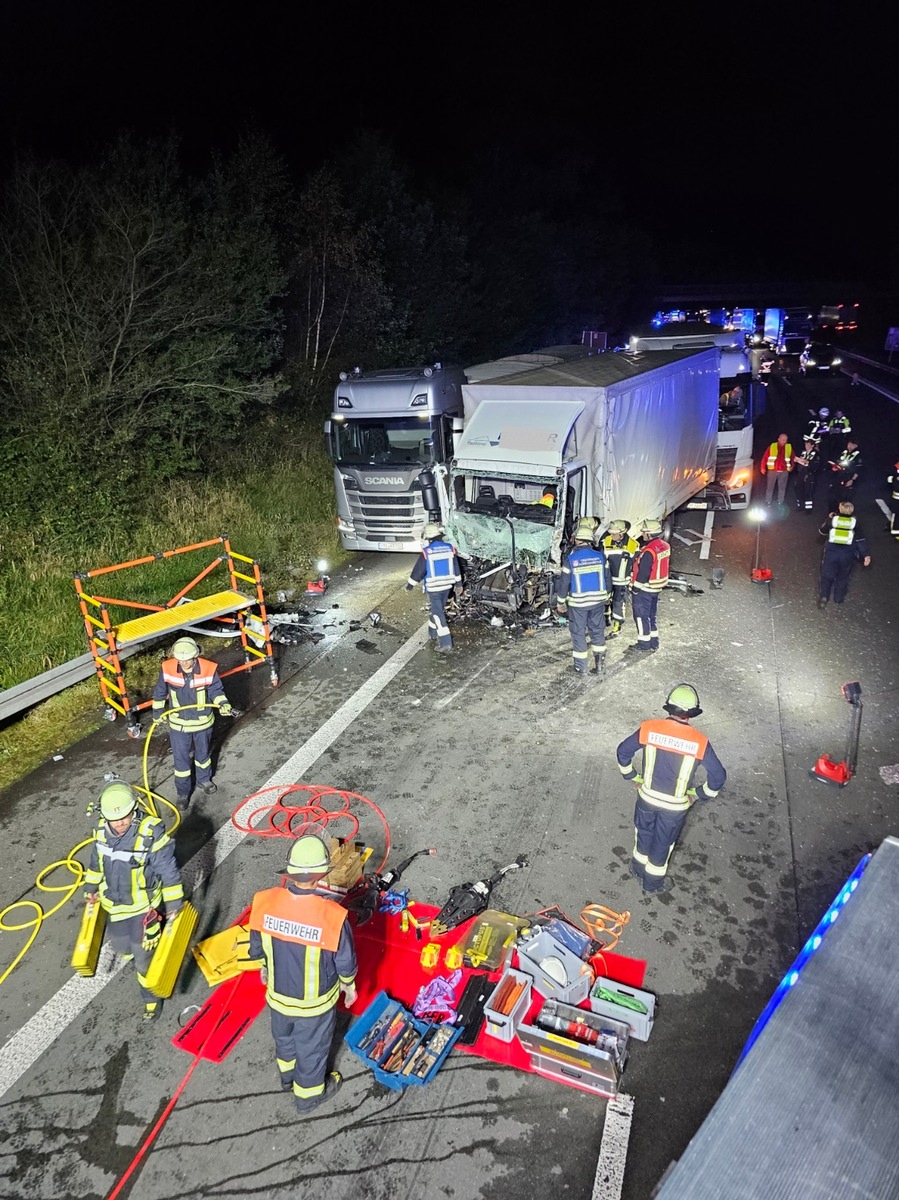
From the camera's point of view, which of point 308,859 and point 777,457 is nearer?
point 308,859

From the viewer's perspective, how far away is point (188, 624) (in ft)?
26.4

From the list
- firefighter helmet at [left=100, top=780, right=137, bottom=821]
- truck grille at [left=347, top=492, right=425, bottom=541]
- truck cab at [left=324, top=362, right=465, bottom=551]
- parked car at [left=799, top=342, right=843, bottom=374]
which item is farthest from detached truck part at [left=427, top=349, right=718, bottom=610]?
parked car at [left=799, top=342, right=843, bottom=374]

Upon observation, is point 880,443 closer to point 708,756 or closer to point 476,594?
point 476,594

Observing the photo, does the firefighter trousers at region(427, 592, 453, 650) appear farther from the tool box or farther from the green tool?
the tool box

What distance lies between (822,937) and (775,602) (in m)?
8.89

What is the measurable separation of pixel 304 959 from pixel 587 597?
5617mm

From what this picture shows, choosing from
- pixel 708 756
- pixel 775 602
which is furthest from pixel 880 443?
pixel 708 756

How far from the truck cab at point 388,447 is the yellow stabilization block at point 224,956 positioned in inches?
328

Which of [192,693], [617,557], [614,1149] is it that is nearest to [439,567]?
[617,557]

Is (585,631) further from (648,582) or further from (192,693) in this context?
(192,693)

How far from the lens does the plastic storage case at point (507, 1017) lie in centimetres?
416

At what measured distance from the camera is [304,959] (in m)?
3.65

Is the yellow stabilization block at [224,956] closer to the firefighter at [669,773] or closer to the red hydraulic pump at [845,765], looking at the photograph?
the firefighter at [669,773]

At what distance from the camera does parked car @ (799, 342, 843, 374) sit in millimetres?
36188
